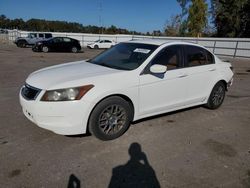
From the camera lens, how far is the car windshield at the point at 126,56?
431cm

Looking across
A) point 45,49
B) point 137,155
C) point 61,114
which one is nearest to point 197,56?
point 137,155

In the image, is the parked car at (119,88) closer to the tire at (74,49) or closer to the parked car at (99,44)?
the tire at (74,49)

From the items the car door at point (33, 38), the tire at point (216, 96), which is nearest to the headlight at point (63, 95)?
the tire at point (216, 96)

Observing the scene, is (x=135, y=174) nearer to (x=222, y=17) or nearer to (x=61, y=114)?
(x=61, y=114)

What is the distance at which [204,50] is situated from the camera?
5379 mm

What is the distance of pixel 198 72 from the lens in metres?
4.99

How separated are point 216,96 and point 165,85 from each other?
190cm

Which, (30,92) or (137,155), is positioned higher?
(30,92)

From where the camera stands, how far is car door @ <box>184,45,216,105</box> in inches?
192

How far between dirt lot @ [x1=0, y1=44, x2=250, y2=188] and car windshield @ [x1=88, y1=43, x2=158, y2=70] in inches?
45.8

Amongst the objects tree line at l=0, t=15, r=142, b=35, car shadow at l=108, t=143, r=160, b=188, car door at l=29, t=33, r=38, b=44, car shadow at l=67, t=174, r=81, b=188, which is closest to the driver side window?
car shadow at l=108, t=143, r=160, b=188

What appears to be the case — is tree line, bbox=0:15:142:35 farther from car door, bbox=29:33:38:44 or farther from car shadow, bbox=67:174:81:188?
car shadow, bbox=67:174:81:188

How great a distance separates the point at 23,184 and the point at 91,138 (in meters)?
1.38

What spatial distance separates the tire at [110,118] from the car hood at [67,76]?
18.3 inches
